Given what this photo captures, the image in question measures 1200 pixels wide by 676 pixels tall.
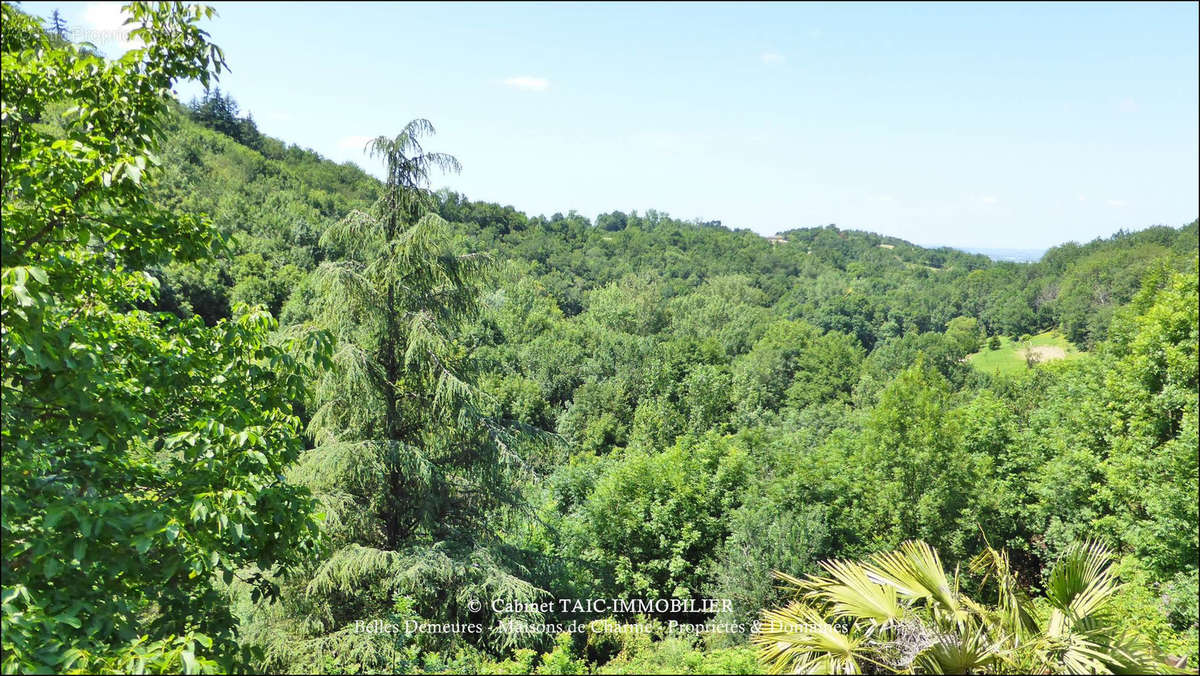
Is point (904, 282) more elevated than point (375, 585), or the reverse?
point (904, 282)

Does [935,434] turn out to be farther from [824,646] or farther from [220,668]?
[220,668]

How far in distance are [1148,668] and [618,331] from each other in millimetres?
53667

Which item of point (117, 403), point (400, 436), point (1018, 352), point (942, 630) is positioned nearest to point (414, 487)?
point (400, 436)

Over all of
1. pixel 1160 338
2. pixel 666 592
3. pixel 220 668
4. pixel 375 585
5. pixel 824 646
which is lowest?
pixel 666 592

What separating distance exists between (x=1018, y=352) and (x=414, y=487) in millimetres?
84538

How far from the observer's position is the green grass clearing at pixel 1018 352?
67625 mm

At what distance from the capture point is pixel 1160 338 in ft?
40.6

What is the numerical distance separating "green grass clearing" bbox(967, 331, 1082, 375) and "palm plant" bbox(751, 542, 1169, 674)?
71.2 metres

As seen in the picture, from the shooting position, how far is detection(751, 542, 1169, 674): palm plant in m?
4.06

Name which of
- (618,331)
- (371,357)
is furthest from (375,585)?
(618,331)

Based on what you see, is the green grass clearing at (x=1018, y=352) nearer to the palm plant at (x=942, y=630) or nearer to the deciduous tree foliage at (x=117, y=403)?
the palm plant at (x=942, y=630)

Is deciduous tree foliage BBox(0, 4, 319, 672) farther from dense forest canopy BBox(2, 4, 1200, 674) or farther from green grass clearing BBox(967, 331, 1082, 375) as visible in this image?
green grass clearing BBox(967, 331, 1082, 375)

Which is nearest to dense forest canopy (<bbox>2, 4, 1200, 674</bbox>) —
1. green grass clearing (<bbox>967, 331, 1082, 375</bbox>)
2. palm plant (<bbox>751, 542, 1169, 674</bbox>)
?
palm plant (<bbox>751, 542, 1169, 674</bbox>)

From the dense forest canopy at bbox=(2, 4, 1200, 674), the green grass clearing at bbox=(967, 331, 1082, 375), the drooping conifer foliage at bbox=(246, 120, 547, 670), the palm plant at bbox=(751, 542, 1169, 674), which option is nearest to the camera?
the dense forest canopy at bbox=(2, 4, 1200, 674)
